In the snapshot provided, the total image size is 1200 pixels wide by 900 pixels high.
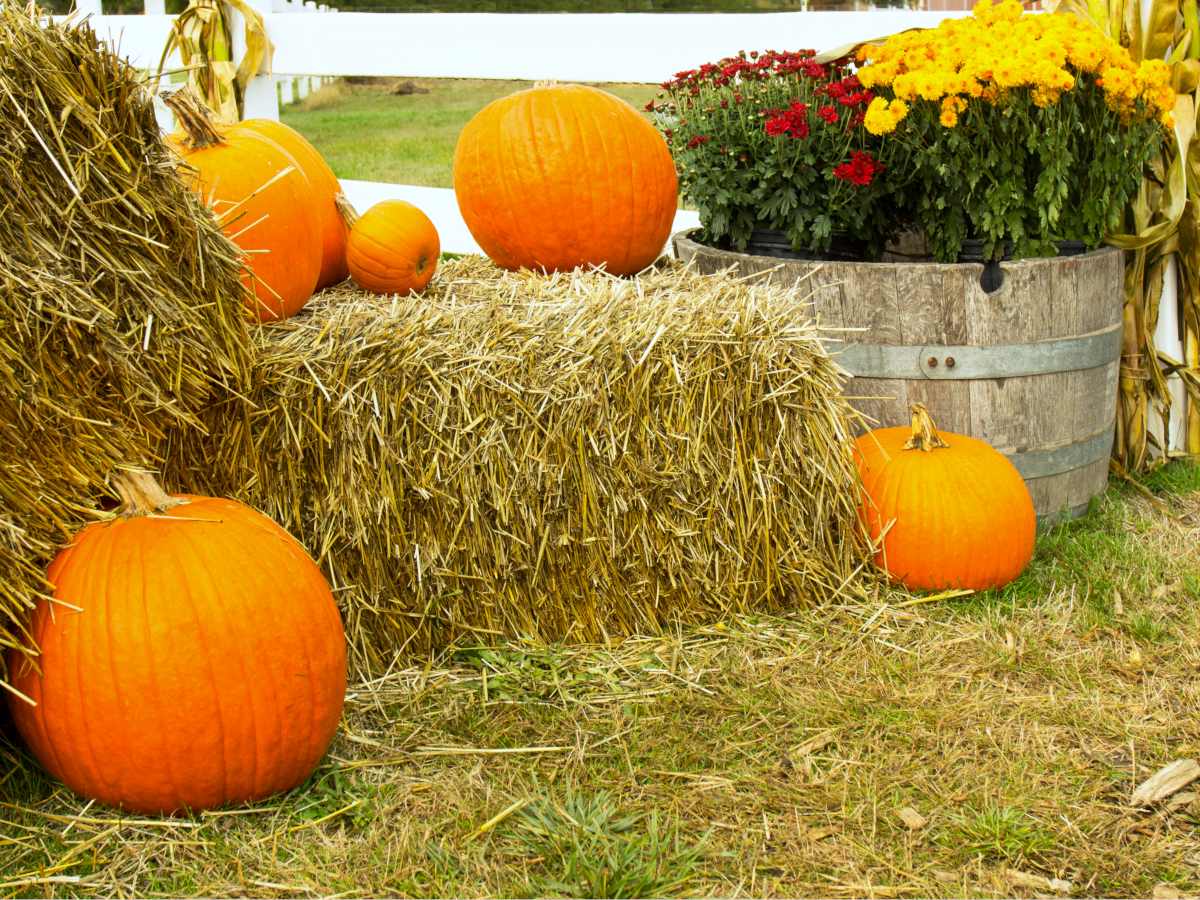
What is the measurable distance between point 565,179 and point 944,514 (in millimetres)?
1290

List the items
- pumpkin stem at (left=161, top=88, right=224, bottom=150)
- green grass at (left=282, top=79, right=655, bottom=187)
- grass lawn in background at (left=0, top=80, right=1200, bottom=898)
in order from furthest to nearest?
green grass at (left=282, top=79, right=655, bottom=187) → pumpkin stem at (left=161, top=88, right=224, bottom=150) → grass lawn in background at (left=0, top=80, right=1200, bottom=898)

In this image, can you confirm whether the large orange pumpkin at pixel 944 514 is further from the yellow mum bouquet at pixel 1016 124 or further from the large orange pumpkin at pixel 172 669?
the large orange pumpkin at pixel 172 669

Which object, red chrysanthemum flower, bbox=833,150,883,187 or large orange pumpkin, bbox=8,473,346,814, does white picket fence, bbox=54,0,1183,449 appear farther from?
large orange pumpkin, bbox=8,473,346,814

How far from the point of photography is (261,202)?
301 cm

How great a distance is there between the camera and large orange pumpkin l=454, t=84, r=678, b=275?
349 cm

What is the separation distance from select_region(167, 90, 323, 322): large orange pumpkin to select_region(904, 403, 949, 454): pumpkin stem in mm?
1544

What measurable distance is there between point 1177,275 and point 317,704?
3.21 m

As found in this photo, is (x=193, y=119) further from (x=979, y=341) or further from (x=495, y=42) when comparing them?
(x=495, y=42)

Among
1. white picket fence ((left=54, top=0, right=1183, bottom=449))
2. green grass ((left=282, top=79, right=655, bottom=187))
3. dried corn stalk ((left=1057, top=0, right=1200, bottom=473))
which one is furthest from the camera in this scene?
green grass ((left=282, top=79, right=655, bottom=187))

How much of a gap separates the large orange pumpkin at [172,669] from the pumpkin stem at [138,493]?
1cm

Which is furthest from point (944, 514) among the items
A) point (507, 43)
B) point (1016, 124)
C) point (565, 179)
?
point (507, 43)

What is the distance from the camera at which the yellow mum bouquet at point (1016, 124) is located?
3479mm

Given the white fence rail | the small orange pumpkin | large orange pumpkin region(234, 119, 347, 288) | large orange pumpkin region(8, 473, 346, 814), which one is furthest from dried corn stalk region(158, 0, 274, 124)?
large orange pumpkin region(8, 473, 346, 814)

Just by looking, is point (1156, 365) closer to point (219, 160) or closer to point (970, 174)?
point (970, 174)
